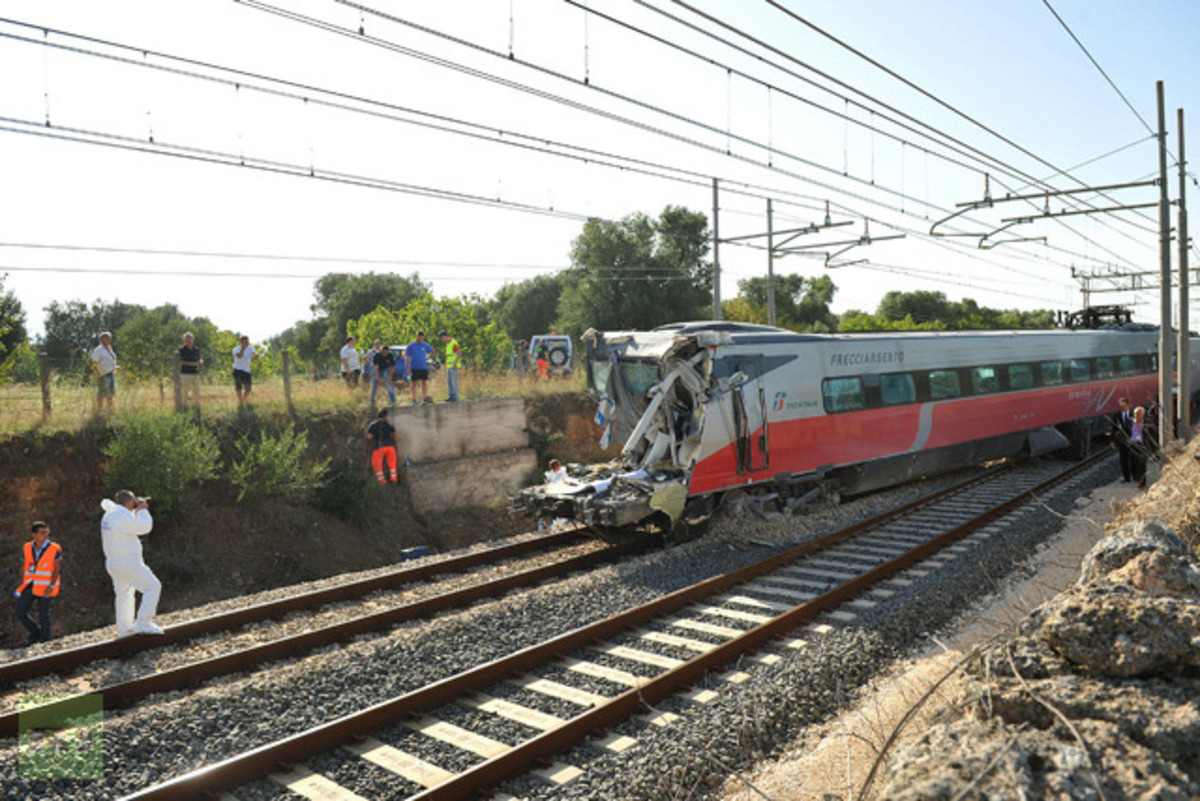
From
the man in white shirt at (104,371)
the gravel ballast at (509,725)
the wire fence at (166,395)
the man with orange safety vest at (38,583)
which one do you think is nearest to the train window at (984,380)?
the gravel ballast at (509,725)

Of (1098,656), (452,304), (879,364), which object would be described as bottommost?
(1098,656)

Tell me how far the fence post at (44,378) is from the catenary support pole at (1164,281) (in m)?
22.4

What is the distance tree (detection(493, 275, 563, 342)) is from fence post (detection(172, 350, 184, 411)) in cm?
6004

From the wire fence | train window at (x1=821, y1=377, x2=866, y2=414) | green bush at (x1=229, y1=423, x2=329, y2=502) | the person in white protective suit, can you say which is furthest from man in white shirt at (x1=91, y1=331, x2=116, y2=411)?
train window at (x1=821, y1=377, x2=866, y2=414)

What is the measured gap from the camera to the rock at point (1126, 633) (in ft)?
12.7

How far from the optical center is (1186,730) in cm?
341

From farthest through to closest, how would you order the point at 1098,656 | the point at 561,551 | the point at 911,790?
the point at 561,551, the point at 1098,656, the point at 911,790

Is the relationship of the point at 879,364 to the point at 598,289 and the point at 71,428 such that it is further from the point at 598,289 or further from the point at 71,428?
the point at 598,289

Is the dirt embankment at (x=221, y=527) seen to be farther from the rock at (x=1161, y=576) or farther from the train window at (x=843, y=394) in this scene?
the rock at (x=1161, y=576)

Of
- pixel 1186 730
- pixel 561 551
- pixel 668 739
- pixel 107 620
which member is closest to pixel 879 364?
pixel 561 551

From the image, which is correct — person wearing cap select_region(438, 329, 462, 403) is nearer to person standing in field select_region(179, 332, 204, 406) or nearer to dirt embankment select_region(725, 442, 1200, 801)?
person standing in field select_region(179, 332, 204, 406)

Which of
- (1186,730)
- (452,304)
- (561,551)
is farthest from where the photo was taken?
(452,304)

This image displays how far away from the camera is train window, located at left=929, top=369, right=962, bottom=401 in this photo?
1625 cm

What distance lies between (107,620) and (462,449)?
849cm
